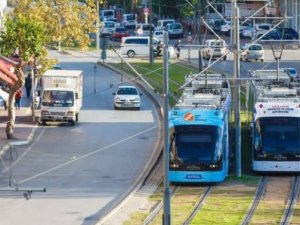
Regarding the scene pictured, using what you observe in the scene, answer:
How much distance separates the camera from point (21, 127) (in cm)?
5728

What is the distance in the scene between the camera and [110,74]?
82.2 meters

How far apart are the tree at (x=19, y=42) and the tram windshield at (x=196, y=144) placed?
12.3m

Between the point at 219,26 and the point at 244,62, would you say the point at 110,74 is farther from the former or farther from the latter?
the point at 219,26

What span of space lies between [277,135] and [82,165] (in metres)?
8.06

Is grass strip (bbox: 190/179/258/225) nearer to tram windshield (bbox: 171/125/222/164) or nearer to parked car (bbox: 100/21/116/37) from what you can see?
tram windshield (bbox: 171/125/222/164)

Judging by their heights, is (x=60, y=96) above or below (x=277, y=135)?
below

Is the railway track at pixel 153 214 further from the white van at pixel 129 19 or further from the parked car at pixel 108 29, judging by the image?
the white van at pixel 129 19

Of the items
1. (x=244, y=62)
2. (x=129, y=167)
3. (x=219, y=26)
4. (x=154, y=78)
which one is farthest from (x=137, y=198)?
(x=219, y=26)

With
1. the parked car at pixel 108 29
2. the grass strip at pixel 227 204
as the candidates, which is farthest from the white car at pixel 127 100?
the parked car at pixel 108 29

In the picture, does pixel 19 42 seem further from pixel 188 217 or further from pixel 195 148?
pixel 188 217

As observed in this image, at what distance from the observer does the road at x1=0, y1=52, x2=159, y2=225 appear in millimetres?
36875

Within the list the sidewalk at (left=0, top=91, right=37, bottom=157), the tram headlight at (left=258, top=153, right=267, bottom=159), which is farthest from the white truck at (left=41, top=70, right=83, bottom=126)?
the tram headlight at (left=258, top=153, right=267, bottom=159)

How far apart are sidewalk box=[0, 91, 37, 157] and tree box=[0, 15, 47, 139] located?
72 cm

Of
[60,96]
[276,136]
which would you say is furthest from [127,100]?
[276,136]
